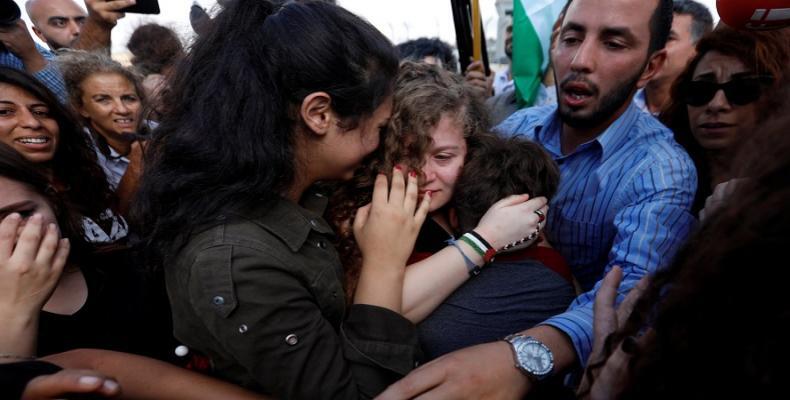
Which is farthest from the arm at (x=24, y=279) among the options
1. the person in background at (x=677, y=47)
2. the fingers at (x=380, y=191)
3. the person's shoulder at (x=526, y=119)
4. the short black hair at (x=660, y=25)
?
the person in background at (x=677, y=47)

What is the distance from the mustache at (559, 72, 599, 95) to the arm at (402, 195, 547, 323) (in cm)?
80

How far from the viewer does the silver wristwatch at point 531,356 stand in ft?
5.17

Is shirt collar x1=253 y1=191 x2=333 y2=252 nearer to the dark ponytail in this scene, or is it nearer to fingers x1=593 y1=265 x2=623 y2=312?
the dark ponytail

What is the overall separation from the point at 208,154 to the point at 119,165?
8.81 feet

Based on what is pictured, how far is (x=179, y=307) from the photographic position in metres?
1.47

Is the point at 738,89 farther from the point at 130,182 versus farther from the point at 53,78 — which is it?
the point at 53,78

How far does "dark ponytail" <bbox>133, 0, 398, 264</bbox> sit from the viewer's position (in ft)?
4.73

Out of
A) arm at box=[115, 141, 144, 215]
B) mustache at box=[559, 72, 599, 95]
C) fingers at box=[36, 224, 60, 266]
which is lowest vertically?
arm at box=[115, 141, 144, 215]

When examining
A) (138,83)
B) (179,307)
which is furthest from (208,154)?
(138,83)

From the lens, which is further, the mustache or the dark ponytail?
the mustache

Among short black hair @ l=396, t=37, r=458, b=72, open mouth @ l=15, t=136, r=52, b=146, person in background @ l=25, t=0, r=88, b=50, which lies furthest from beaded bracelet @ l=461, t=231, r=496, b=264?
person in background @ l=25, t=0, r=88, b=50

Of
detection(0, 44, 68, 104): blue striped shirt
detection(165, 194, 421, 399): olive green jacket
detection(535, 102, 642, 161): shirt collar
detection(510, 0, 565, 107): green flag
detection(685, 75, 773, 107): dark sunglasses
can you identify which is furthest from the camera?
detection(510, 0, 565, 107): green flag

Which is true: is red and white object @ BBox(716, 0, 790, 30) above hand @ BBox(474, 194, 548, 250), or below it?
above

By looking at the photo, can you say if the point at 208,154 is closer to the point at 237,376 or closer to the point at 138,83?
the point at 237,376
